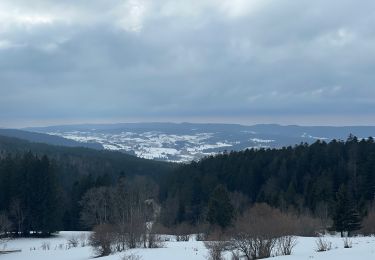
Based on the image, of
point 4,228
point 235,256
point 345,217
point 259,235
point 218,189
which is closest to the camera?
point 235,256

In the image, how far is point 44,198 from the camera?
55.6m

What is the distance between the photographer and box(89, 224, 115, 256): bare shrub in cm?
3047

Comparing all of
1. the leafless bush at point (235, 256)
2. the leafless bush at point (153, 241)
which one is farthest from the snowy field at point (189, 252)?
the leafless bush at point (235, 256)

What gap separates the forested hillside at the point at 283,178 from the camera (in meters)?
57.1

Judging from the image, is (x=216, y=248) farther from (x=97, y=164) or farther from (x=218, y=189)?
(x=97, y=164)

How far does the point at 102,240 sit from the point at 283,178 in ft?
140

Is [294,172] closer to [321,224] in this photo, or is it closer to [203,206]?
[203,206]

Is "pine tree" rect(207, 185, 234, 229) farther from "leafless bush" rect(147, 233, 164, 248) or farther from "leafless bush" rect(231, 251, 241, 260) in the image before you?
"leafless bush" rect(231, 251, 241, 260)

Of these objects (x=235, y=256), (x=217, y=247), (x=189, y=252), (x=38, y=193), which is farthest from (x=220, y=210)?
(x=217, y=247)

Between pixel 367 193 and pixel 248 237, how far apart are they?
38.9 meters

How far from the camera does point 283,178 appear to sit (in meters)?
69.0

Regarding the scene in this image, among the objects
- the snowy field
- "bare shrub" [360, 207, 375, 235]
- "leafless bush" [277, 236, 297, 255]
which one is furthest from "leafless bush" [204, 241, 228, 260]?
"bare shrub" [360, 207, 375, 235]

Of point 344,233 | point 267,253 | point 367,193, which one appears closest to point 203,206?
point 367,193

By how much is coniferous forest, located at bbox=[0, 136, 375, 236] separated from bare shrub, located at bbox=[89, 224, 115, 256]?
1490cm
